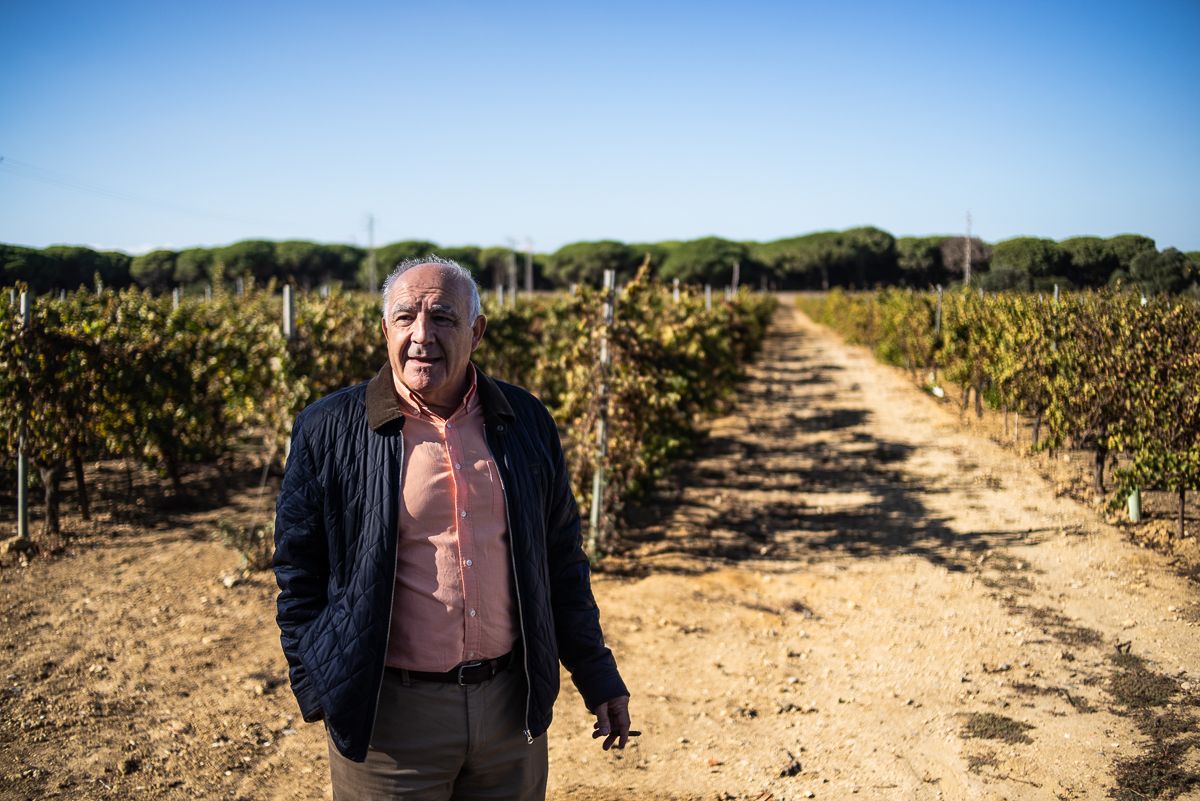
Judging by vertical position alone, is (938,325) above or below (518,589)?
above

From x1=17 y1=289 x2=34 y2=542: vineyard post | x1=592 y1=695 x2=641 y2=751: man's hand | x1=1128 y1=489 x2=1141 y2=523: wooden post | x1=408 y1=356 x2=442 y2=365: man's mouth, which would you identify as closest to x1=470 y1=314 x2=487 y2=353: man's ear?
x1=408 y1=356 x2=442 y2=365: man's mouth

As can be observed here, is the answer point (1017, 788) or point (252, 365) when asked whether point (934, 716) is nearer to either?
point (1017, 788)

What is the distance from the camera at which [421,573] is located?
1.99 metres

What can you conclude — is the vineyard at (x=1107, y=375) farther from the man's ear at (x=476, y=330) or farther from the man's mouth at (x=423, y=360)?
the man's mouth at (x=423, y=360)

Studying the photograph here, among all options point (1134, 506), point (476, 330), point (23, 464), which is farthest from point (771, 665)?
point (23, 464)

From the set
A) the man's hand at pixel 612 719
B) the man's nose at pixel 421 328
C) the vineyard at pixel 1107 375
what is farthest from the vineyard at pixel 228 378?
the man's nose at pixel 421 328

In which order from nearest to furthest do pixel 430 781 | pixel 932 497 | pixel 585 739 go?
pixel 430 781 < pixel 585 739 < pixel 932 497

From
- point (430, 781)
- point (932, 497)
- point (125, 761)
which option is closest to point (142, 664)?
point (125, 761)

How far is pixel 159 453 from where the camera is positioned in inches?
331

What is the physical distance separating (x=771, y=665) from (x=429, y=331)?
382 centimetres

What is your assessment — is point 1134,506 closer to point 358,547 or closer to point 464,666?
point 464,666

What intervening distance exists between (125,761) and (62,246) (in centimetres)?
776

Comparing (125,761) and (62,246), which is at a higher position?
(62,246)

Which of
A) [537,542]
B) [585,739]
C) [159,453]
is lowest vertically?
[585,739]
